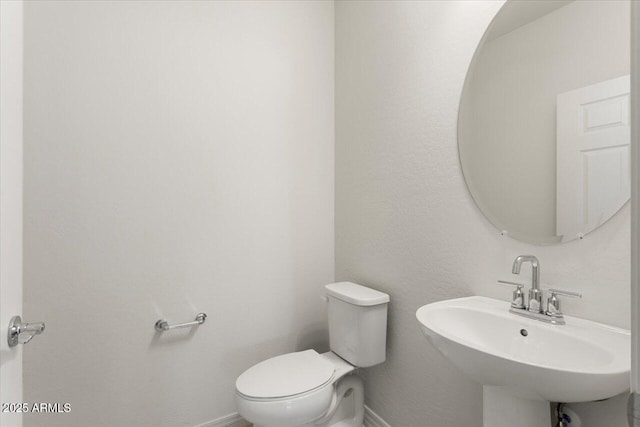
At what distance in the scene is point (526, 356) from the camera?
94cm

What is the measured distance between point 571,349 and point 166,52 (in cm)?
191

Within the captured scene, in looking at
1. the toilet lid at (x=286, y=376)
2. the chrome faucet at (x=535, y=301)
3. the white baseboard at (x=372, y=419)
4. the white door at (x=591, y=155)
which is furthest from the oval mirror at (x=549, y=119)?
the white baseboard at (x=372, y=419)

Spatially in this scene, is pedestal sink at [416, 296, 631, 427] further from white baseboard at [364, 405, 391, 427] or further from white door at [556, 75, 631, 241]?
white baseboard at [364, 405, 391, 427]

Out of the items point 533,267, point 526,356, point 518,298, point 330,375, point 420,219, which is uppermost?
point 420,219

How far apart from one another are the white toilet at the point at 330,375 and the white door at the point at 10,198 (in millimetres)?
741

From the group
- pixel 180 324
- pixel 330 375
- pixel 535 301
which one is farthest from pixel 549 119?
pixel 180 324

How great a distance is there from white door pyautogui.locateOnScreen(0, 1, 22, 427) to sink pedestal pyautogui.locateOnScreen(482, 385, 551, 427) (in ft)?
4.04

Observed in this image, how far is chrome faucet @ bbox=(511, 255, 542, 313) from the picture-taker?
38.6 inches

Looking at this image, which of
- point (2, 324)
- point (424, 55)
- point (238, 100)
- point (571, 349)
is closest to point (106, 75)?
point (238, 100)

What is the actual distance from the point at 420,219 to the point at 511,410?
29.3 inches

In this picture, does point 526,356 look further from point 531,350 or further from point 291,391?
point 291,391

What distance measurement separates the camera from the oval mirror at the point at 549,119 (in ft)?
2.89

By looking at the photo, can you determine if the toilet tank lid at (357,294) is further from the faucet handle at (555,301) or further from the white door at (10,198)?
the white door at (10,198)

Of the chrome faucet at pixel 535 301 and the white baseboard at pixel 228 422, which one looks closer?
the chrome faucet at pixel 535 301
